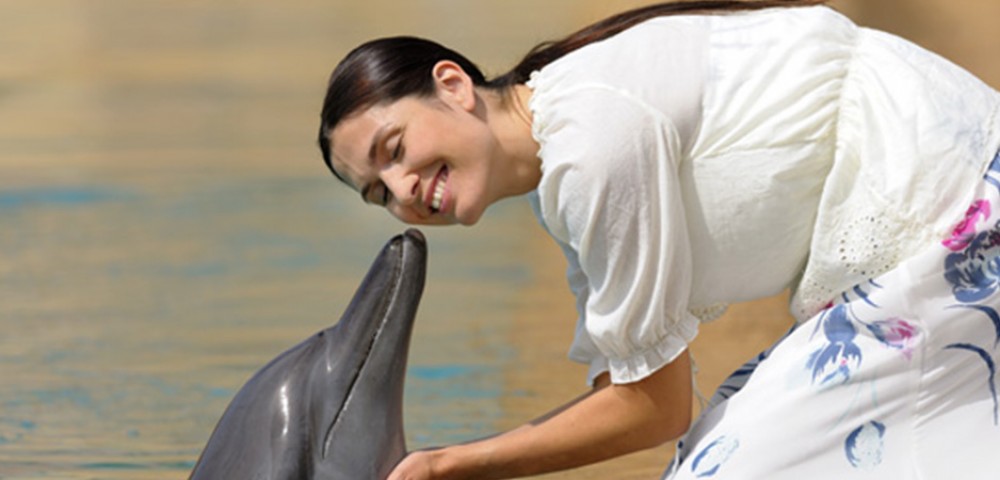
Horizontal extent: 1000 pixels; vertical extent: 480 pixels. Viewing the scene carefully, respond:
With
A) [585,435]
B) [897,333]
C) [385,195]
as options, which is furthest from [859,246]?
[385,195]

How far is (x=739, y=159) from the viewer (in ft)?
8.65

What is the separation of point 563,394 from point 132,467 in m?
1.45

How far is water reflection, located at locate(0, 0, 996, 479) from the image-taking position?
19.0 feet

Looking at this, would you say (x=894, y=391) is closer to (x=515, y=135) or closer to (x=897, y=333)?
(x=897, y=333)

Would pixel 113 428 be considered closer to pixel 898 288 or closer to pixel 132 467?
pixel 132 467

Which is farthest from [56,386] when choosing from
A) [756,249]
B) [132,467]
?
[756,249]

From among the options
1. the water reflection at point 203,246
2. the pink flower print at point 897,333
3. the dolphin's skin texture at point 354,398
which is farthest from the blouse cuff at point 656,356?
the water reflection at point 203,246

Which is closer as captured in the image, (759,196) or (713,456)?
(759,196)

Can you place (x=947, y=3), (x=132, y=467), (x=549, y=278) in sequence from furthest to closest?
(x=947, y=3)
(x=549, y=278)
(x=132, y=467)

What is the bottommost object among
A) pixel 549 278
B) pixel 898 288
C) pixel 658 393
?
pixel 549 278

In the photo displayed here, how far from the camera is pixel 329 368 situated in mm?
2893

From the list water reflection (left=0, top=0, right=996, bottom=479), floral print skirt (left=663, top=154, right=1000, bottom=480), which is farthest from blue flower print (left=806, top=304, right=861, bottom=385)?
water reflection (left=0, top=0, right=996, bottom=479)

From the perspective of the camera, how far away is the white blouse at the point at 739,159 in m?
2.60

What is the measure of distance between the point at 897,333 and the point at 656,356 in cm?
39
